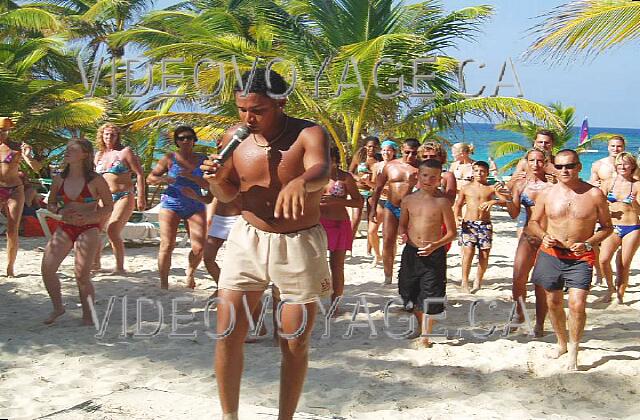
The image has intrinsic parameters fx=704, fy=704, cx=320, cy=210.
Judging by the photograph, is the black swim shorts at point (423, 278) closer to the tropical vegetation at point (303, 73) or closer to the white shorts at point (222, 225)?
the white shorts at point (222, 225)

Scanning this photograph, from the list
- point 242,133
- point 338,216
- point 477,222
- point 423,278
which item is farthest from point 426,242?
point 242,133

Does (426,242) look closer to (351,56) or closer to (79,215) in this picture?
(79,215)

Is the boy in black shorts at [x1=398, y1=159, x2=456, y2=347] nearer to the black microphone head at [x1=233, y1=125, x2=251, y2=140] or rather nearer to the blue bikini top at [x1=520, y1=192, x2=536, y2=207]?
the blue bikini top at [x1=520, y1=192, x2=536, y2=207]

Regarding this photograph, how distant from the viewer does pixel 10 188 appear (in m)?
8.14

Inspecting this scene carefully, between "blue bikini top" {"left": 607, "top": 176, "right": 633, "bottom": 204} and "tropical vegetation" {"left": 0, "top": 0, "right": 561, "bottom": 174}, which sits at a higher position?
"tropical vegetation" {"left": 0, "top": 0, "right": 561, "bottom": 174}

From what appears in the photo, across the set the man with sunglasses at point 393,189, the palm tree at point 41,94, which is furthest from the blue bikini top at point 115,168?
the palm tree at point 41,94

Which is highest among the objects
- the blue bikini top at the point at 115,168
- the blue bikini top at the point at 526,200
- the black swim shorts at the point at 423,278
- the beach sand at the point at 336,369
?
the blue bikini top at the point at 115,168

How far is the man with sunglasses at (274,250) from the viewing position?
3256 millimetres

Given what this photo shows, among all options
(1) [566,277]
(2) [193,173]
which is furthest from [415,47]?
(1) [566,277]

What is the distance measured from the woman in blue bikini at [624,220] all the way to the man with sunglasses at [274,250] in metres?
4.95

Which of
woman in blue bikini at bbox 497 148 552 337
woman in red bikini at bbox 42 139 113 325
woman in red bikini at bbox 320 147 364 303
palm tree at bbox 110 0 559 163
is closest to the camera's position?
woman in red bikini at bbox 42 139 113 325

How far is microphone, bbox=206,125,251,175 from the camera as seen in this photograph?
10.5 feet

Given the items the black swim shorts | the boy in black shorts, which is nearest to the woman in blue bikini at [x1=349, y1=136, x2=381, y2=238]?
the boy in black shorts

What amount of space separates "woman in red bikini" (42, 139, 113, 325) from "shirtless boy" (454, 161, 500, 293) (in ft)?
12.8
